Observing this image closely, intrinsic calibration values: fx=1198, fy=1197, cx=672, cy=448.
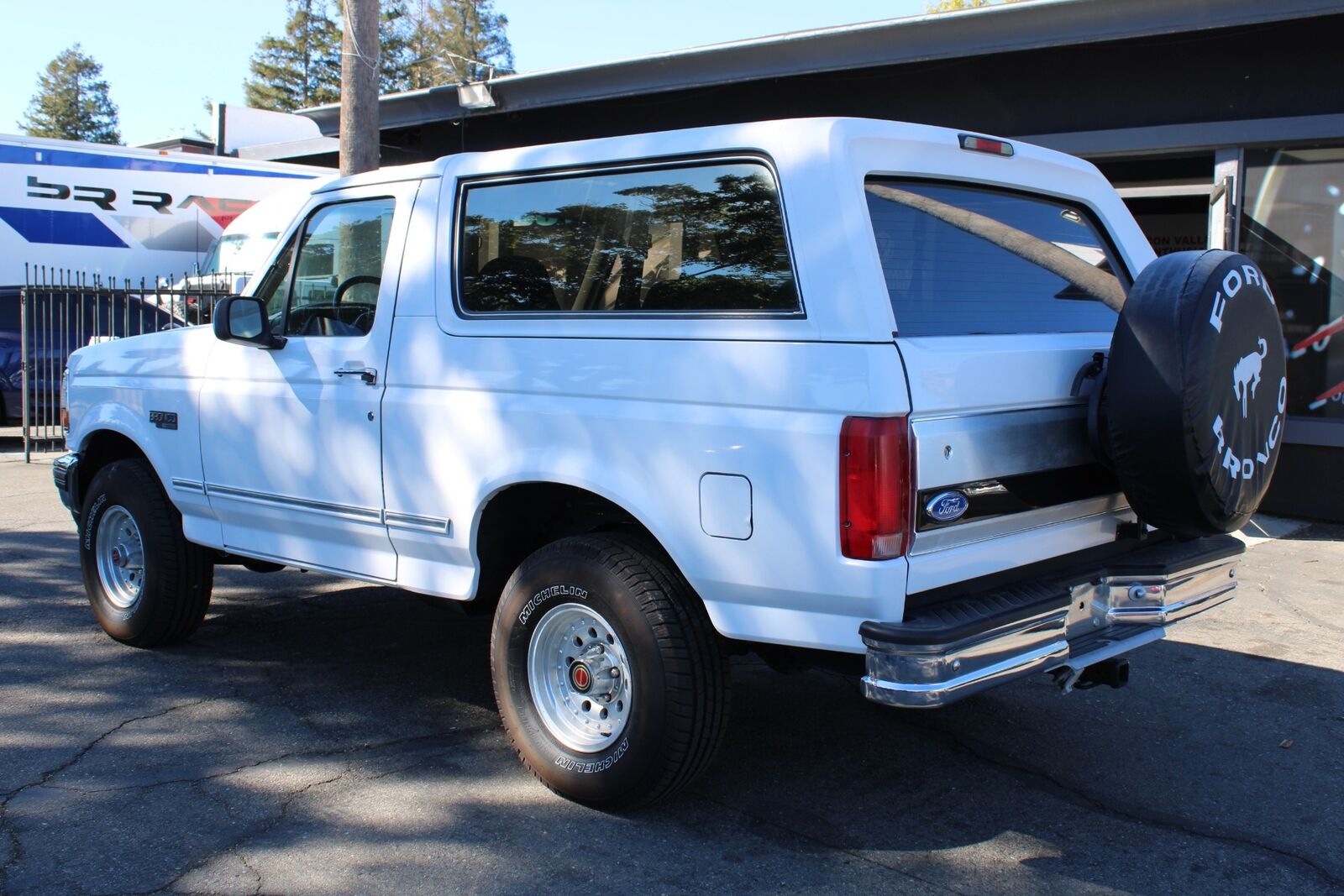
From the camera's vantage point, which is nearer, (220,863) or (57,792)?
(220,863)

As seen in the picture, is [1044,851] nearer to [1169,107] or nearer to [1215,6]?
[1215,6]

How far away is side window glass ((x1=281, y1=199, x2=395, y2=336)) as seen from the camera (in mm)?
4574

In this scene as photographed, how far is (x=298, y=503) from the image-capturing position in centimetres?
470

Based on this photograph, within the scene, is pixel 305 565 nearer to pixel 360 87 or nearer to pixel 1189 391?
pixel 1189 391

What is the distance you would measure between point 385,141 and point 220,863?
1432 centimetres

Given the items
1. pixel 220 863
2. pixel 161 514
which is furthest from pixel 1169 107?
pixel 220 863

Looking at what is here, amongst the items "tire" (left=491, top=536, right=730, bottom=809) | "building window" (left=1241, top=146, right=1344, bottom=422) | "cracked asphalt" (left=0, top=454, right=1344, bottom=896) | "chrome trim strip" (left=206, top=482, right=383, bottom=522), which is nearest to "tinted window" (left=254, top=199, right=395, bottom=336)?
"chrome trim strip" (left=206, top=482, right=383, bottom=522)

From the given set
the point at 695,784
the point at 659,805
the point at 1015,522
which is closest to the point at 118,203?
the point at 695,784

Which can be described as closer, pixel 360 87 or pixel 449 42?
pixel 360 87

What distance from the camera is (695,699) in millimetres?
3553

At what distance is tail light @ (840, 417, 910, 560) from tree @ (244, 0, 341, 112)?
52699mm

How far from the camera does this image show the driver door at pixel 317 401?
4457 mm

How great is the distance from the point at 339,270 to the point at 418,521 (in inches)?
44.7

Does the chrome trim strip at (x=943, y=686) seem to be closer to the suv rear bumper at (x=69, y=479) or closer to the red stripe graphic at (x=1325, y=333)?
the suv rear bumper at (x=69, y=479)
